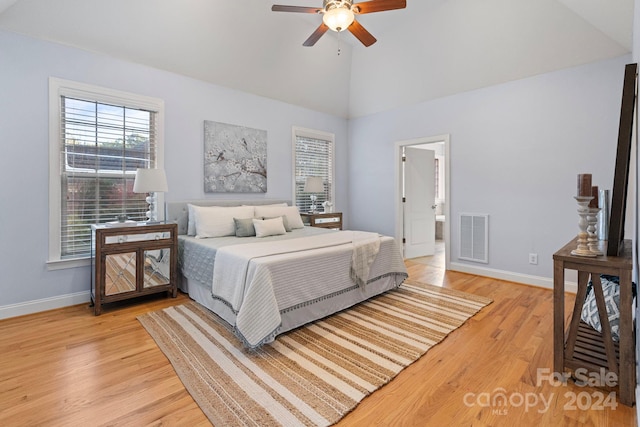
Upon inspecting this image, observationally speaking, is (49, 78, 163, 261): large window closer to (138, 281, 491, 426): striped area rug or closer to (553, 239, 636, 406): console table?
(138, 281, 491, 426): striped area rug

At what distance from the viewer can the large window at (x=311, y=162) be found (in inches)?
205

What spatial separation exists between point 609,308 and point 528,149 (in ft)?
7.97

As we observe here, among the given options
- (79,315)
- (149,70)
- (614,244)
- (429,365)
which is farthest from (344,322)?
(149,70)

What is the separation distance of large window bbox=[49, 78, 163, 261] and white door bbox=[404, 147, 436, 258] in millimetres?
3883

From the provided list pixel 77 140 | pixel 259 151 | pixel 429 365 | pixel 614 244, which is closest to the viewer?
pixel 614 244

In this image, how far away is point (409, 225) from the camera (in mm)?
5461

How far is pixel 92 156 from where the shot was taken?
129 inches

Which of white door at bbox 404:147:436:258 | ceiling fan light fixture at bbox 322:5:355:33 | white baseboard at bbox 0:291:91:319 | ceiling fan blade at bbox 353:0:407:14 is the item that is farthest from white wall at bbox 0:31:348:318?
white door at bbox 404:147:436:258

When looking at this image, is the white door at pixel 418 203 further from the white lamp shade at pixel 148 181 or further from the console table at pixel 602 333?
the white lamp shade at pixel 148 181

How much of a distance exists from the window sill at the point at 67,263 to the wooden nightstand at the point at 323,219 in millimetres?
2878

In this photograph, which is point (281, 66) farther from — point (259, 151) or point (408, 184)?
point (408, 184)

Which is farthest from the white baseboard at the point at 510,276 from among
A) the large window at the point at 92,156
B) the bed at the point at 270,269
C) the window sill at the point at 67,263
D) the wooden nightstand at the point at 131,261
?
the window sill at the point at 67,263

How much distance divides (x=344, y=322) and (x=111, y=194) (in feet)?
9.26

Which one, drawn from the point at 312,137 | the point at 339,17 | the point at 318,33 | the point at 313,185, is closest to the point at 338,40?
the point at 312,137
